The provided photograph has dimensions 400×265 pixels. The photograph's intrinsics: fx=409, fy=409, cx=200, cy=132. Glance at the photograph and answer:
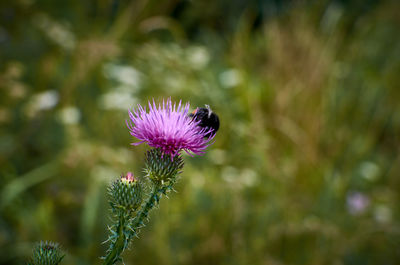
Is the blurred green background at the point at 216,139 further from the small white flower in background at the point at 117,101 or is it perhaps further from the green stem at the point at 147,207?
the green stem at the point at 147,207

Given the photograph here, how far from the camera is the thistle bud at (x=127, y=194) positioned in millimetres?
680

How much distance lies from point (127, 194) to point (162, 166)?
8cm

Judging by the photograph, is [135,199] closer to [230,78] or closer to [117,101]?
[117,101]

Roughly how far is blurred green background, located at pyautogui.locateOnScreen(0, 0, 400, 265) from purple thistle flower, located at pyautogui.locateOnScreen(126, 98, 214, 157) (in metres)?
1.22

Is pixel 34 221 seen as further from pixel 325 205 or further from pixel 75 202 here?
pixel 325 205

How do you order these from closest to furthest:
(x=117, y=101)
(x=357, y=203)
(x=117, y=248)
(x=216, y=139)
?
(x=117, y=248) → (x=117, y=101) → (x=357, y=203) → (x=216, y=139)

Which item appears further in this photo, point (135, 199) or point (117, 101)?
point (117, 101)

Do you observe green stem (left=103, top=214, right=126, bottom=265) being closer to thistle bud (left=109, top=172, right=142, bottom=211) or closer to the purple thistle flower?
thistle bud (left=109, top=172, right=142, bottom=211)

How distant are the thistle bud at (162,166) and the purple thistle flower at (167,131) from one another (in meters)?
0.01

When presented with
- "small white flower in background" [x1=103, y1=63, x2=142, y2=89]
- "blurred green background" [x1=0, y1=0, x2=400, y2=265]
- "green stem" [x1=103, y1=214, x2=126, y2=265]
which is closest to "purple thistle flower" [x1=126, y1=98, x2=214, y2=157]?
"green stem" [x1=103, y1=214, x2=126, y2=265]

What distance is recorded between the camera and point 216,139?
261 cm

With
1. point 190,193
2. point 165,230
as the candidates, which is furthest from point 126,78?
point 165,230

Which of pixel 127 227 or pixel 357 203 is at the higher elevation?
pixel 357 203

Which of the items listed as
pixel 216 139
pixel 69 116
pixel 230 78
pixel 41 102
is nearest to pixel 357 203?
pixel 216 139
